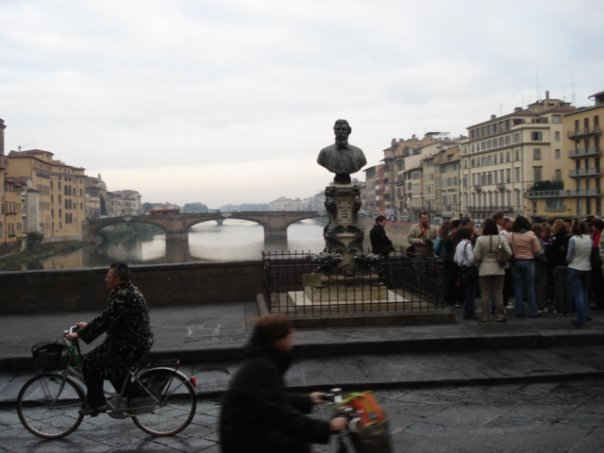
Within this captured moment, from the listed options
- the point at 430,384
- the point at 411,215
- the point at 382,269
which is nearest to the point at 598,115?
the point at 411,215

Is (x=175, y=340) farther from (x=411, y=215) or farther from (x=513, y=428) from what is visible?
(x=411, y=215)

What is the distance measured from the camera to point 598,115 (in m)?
58.4

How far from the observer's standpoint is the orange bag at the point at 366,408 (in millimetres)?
3166

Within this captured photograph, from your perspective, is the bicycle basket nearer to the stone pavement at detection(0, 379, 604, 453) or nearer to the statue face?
the stone pavement at detection(0, 379, 604, 453)

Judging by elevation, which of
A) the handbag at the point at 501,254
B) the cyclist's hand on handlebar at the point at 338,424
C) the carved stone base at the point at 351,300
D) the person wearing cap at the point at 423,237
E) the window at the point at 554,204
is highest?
the window at the point at 554,204

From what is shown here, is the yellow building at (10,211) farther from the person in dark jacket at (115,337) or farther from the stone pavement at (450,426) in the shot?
the person in dark jacket at (115,337)

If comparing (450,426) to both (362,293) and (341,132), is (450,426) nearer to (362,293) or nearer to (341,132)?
(362,293)

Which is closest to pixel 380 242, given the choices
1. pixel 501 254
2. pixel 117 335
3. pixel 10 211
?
pixel 501 254

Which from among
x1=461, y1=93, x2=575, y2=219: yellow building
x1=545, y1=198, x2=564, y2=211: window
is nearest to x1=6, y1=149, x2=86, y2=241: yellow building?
x1=461, y1=93, x2=575, y2=219: yellow building

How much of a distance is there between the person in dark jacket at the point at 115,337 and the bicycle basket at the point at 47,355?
0.21 metres

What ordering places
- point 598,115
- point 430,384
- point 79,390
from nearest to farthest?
point 79,390 → point 430,384 → point 598,115

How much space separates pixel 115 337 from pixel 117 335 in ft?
0.07

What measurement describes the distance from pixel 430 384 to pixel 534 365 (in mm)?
1399

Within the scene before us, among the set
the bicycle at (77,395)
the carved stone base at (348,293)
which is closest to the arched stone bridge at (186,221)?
the carved stone base at (348,293)
